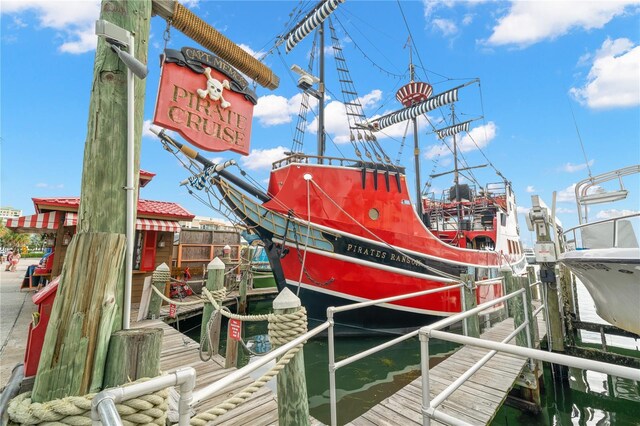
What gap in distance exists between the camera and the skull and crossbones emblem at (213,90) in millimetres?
2344

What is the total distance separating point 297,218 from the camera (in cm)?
711

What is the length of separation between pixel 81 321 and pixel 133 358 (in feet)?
0.96

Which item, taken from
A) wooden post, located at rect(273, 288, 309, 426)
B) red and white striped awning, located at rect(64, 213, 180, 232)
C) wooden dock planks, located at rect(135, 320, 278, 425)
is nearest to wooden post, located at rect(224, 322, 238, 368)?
wooden dock planks, located at rect(135, 320, 278, 425)

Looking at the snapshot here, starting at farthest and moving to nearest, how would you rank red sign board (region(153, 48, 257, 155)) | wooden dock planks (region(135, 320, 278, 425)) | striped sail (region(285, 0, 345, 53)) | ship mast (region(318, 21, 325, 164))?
striped sail (region(285, 0, 345, 53)) < ship mast (region(318, 21, 325, 164)) < wooden dock planks (region(135, 320, 278, 425)) < red sign board (region(153, 48, 257, 155))

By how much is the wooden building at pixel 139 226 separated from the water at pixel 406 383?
139 inches

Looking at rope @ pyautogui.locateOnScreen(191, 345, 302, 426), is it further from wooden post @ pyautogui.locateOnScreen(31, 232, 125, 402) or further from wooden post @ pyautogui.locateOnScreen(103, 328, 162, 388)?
wooden post @ pyautogui.locateOnScreen(31, 232, 125, 402)

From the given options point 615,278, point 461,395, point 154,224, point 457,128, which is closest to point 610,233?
point 615,278

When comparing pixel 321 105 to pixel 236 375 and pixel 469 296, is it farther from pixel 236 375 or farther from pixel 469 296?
pixel 236 375

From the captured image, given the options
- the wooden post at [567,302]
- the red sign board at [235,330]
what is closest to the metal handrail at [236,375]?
the red sign board at [235,330]

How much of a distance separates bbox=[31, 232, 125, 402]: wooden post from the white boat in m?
5.76

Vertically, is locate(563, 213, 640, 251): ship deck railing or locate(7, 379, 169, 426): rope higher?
locate(563, 213, 640, 251): ship deck railing

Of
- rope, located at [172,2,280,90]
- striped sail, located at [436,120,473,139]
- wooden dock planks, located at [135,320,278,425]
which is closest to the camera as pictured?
rope, located at [172,2,280,90]

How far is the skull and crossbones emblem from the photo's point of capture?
2.34 meters

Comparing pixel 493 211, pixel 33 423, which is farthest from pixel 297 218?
pixel 493 211
